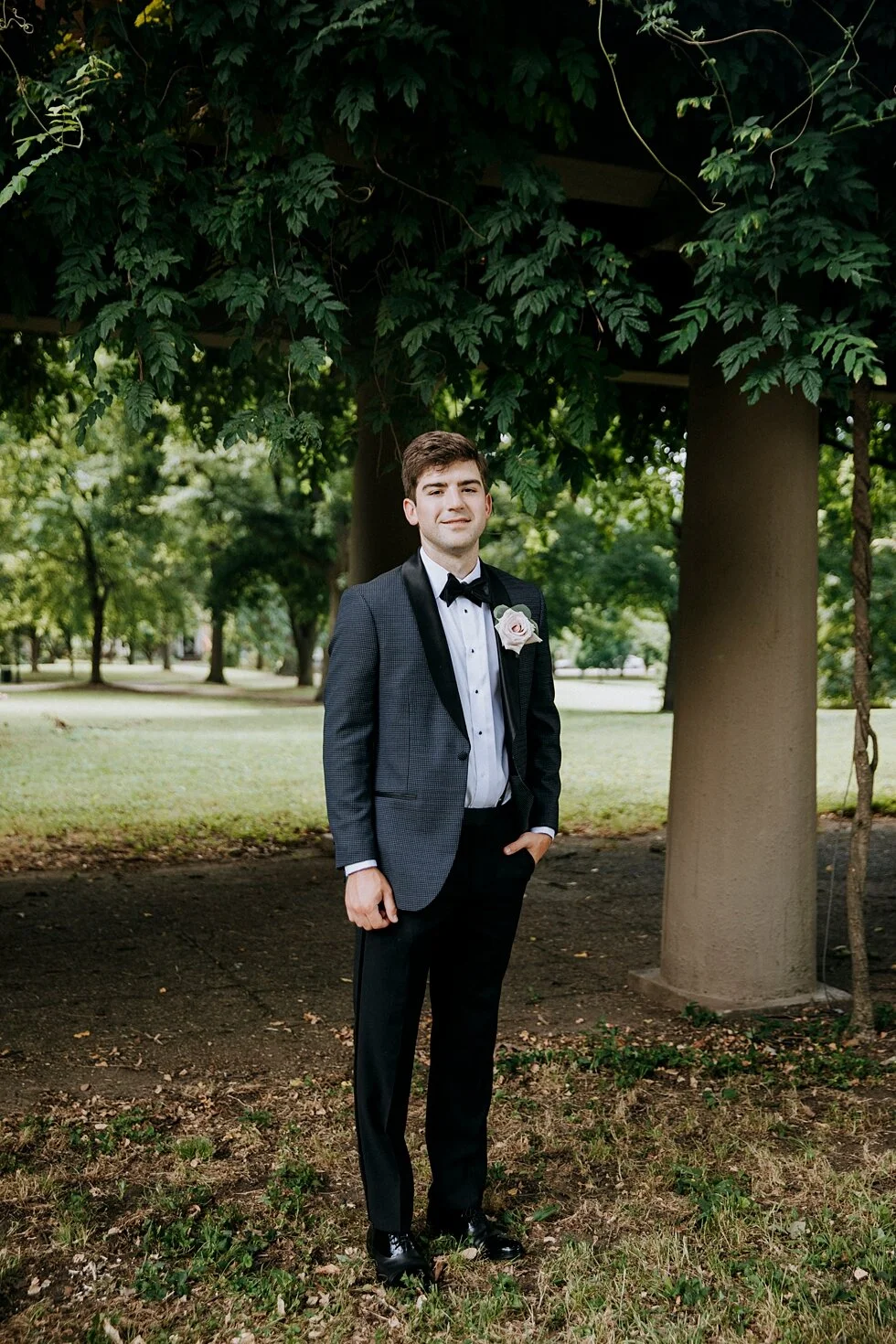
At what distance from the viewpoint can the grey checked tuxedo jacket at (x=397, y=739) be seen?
3188 millimetres

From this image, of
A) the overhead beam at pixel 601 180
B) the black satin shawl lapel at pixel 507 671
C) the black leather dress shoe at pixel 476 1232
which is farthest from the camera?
the overhead beam at pixel 601 180

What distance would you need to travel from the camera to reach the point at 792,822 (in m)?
5.80

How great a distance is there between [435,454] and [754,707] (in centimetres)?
306

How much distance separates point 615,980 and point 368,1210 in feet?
10.7

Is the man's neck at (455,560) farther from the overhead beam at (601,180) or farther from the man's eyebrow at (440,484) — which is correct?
the overhead beam at (601,180)

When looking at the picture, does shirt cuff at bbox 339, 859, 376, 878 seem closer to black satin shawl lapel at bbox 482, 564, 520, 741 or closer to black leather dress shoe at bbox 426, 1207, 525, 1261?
black satin shawl lapel at bbox 482, 564, 520, 741

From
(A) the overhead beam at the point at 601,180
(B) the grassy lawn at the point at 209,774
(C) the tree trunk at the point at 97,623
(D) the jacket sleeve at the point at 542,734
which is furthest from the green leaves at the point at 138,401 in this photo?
(C) the tree trunk at the point at 97,623

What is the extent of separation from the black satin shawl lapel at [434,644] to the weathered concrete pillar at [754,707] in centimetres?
288

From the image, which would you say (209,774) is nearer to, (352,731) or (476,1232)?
(476,1232)

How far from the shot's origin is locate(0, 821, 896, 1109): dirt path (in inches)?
205

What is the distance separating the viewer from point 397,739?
10.6 ft

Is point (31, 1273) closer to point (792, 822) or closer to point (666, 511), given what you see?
point (792, 822)

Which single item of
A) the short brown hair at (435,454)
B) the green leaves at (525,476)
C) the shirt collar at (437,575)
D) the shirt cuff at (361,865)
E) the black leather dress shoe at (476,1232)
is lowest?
the black leather dress shoe at (476,1232)

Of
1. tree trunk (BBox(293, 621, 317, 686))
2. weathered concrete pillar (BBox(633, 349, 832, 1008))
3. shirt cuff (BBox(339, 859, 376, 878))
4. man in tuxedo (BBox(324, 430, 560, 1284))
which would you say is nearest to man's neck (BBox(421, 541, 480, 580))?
man in tuxedo (BBox(324, 430, 560, 1284))
